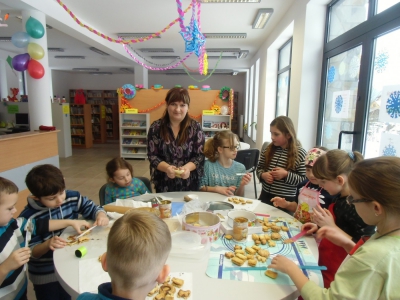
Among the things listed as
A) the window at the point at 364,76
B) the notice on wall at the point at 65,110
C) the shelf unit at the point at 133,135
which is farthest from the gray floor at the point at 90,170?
the window at the point at 364,76

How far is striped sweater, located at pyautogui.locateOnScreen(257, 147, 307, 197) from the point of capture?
2010 millimetres

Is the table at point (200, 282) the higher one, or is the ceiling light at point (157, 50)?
the ceiling light at point (157, 50)

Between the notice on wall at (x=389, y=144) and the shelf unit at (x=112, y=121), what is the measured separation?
10.2 meters

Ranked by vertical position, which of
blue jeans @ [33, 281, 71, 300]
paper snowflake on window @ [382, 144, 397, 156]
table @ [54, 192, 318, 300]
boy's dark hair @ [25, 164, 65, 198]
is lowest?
blue jeans @ [33, 281, 71, 300]

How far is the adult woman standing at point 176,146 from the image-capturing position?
1925mm

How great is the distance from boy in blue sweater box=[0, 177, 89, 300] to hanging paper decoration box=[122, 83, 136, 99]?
5805 mm

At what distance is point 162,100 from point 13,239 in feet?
19.4

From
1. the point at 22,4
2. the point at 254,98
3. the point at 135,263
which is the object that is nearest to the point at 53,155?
the point at 22,4

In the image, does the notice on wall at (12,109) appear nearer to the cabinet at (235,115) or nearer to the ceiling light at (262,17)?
the ceiling light at (262,17)

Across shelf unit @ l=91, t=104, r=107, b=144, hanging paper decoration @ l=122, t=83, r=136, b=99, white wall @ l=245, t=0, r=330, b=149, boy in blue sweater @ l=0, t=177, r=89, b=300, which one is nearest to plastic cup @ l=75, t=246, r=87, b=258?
boy in blue sweater @ l=0, t=177, r=89, b=300

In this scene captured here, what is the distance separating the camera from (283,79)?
18.4 feet

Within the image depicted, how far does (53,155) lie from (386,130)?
426 centimetres

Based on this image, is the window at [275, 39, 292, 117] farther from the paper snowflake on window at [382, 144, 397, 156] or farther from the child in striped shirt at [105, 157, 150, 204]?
the child in striped shirt at [105, 157, 150, 204]

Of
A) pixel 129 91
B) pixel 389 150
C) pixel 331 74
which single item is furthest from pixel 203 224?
pixel 129 91
